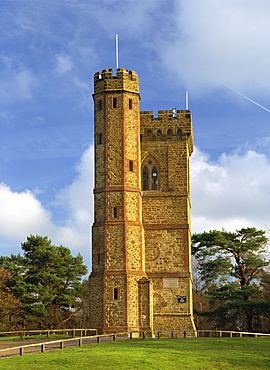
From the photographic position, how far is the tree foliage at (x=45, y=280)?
169 feet

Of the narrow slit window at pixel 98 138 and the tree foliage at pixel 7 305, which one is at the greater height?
the narrow slit window at pixel 98 138

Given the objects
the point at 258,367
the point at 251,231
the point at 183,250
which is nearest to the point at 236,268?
the point at 251,231

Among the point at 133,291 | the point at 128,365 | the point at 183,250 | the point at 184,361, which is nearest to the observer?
the point at 128,365

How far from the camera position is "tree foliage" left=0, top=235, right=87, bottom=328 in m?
51.4

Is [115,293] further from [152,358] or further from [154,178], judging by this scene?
[152,358]

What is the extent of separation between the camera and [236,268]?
175 feet

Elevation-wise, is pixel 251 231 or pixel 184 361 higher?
pixel 251 231

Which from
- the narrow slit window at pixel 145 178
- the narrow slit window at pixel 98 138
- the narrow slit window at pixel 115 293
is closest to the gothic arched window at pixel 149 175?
the narrow slit window at pixel 145 178

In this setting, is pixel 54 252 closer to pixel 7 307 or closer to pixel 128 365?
pixel 7 307

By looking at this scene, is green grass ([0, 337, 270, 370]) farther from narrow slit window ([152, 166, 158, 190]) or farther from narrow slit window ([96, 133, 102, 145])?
narrow slit window ([96, 133, 102, 145])

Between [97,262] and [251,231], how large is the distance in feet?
60.9

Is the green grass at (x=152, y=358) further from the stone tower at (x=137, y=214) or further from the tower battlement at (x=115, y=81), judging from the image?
the tower battlement at (x=115, y=81)

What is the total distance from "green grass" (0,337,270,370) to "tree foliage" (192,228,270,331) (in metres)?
21.0

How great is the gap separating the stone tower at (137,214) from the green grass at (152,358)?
976 centimetres
